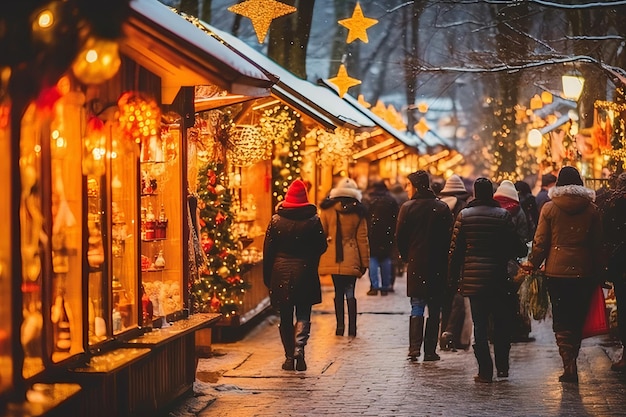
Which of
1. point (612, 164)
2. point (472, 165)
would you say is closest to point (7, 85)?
point (612, 164)

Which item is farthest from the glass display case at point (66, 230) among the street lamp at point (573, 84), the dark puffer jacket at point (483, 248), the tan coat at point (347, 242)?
the street lamp at point (573, 84)

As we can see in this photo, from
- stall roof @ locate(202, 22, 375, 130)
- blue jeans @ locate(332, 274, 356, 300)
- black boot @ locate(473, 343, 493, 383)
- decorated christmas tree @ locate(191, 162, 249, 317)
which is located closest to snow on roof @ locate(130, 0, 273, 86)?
black boot @ locate(473, 343, 493, 383)

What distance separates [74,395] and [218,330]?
8140 mm

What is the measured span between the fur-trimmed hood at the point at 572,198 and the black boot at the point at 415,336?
2452mm

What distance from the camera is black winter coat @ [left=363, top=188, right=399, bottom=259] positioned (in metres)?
22.7

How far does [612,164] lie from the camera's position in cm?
1802

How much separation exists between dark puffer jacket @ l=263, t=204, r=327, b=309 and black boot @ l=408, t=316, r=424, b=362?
1.46m

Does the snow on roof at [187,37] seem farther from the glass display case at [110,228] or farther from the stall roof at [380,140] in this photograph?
the stall roof at [380,140]

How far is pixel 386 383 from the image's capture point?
41.8 ft

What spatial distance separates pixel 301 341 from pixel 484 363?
2.08 metres

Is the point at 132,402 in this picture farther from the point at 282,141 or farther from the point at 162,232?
the point at 282,141

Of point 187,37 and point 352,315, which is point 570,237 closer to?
point 352,315

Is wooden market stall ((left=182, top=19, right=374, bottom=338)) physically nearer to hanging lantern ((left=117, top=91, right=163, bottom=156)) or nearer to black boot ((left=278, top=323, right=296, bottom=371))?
black boot ((left=278, top=323, right=296, bottom=371))

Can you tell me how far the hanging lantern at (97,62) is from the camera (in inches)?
303
